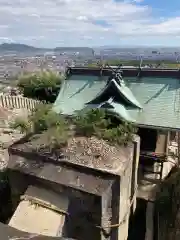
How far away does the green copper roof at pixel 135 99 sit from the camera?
11.9 metres

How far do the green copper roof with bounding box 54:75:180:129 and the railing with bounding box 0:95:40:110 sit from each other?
326 inches

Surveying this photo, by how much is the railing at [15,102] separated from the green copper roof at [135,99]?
8.29 metres

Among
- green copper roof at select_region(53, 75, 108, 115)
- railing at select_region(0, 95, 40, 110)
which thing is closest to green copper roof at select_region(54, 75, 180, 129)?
green copper roof at select_region(53, 75, 108, 115)

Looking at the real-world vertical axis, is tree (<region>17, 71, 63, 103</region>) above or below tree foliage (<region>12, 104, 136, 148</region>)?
above

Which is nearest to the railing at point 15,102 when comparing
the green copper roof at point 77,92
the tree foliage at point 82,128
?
the green copper roof at point 77,92

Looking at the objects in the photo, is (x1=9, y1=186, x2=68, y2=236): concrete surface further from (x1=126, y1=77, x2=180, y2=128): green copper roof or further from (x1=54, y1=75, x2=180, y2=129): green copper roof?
(x1=126, y1=77, x2=180, y2=128): green copper roof

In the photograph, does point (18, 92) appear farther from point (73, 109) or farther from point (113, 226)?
point (113, 226)

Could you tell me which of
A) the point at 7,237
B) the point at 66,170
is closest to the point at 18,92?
the point at 66,170

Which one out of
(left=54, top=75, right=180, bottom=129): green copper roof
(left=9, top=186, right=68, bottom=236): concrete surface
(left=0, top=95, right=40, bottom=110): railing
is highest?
(left=54, top=75, right=180, bottom=129): green copper roof

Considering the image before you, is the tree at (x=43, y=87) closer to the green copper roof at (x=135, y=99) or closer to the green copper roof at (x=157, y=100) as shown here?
the green copper roof at (x=135, y=99)

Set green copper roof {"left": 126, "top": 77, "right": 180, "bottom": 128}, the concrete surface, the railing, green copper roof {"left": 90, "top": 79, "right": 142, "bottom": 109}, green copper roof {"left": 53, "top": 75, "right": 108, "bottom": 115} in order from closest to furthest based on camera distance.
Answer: the concrete surface < green copper roof {"left": 126, "top": 77, "right": 180, "bottom": 128} < green copper roof {"left": 90, "top": 79, "right": 142, "bottom": 109} < green copper roof {"left": 53, "top": 75, "right": 108, "bottom": 115} < the railing

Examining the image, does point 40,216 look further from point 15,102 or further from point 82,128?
point 15,102

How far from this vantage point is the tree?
23.9m

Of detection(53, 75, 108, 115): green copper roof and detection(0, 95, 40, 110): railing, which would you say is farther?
detection(0, 95, 40, 110): railing
